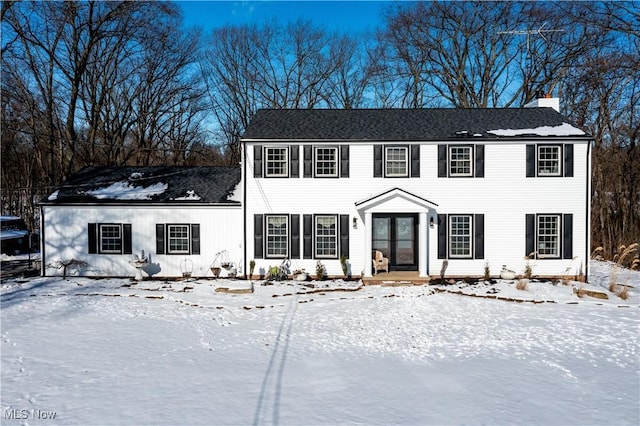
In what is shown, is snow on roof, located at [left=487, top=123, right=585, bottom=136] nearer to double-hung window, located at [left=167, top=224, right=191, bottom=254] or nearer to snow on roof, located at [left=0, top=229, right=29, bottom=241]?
double-hung window, located at [left=167, top=224, right=191, bottom=254]

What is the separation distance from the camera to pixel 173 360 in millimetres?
8742

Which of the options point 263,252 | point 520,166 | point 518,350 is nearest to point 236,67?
point 263,252

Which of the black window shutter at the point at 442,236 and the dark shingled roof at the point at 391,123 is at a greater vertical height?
the dark shingled roof at the point at 391,123

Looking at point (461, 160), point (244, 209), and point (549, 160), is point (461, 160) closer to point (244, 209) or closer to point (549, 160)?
point (549, 160)

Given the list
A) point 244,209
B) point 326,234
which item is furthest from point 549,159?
point 244,209

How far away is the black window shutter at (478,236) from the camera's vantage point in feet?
52.7

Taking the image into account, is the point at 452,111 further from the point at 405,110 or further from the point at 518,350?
the point at 518,350

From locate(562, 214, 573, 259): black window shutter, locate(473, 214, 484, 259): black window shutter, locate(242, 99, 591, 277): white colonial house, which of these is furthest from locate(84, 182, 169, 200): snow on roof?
locate(562, 214, 573, 259): black window shutter

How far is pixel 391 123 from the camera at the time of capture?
1767 centimetres

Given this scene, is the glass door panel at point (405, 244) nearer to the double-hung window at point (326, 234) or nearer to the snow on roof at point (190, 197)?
the double-hung window at point (326, 234)

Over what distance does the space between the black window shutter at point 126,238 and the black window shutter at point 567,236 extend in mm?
16731

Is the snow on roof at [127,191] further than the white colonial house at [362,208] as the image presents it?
Yes

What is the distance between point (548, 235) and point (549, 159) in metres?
2.89

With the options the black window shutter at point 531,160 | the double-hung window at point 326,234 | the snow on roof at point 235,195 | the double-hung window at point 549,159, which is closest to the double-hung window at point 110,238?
the snow on roof at point 235,195
